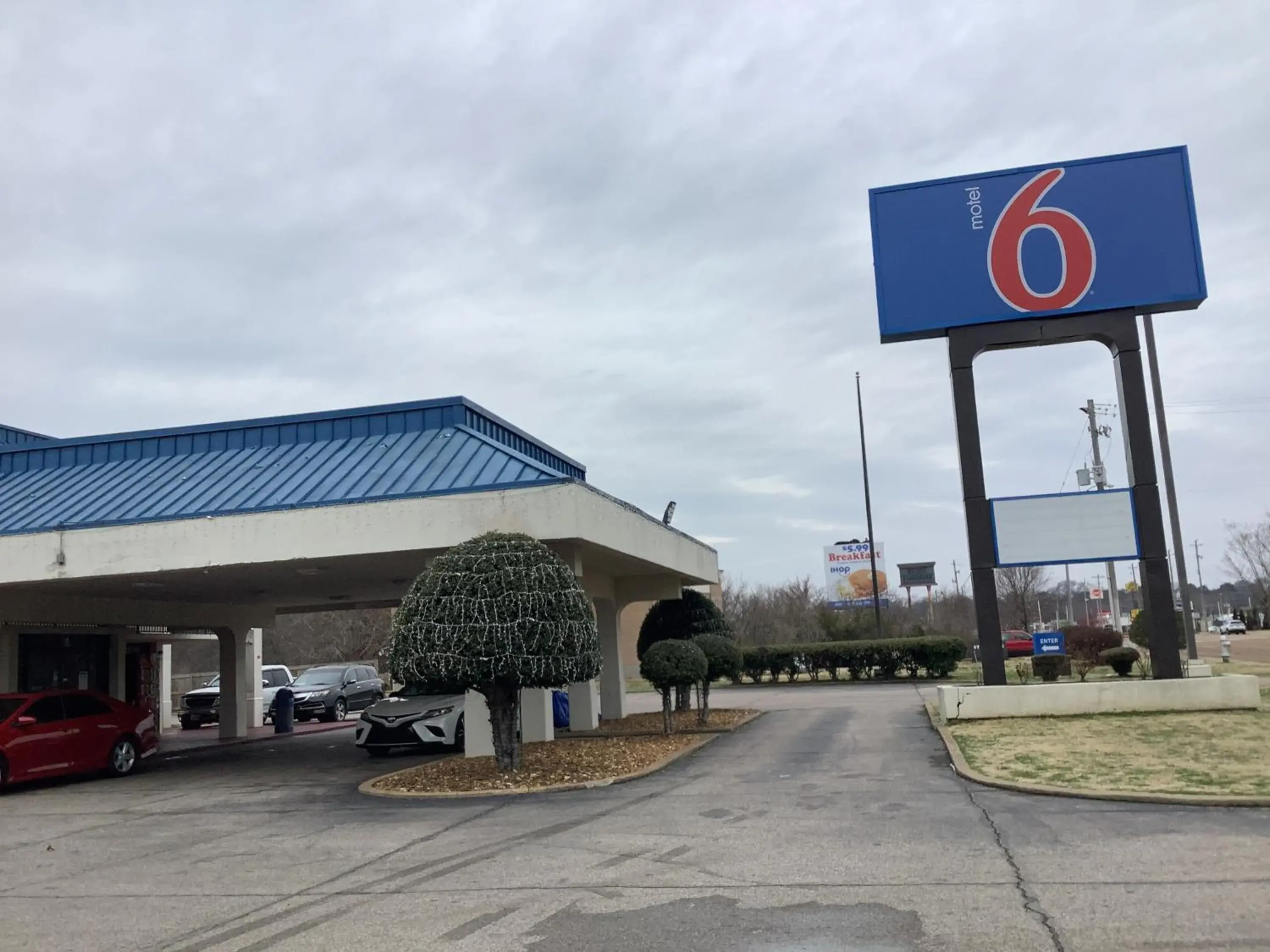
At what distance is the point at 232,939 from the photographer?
21.9ft

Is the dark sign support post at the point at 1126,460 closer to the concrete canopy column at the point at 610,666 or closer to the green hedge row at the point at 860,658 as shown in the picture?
the concrete canopy column at the point at 610,666

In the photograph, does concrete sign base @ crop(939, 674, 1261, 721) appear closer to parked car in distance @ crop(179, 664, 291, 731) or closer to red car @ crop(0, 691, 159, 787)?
red car @ crop(0, 691, 159, 787)

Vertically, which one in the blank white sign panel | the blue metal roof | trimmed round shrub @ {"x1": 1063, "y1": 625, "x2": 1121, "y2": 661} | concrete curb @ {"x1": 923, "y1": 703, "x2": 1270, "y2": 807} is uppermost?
the blue metal roof

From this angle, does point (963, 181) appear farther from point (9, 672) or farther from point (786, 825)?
point (9, 672)

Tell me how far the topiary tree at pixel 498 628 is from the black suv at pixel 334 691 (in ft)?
56.7

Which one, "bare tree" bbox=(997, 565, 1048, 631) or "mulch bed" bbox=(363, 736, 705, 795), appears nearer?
"mulch bed" bbox=(363, 736, 705, 795)

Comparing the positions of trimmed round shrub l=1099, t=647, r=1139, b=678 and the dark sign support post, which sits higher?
the dark sign support post

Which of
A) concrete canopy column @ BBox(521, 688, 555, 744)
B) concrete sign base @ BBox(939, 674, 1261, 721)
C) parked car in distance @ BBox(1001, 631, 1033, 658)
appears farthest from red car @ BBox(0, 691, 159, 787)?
parked car in distance @ BBox(1001, 631, 1033, 658)

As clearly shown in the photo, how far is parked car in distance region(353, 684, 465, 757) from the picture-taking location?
18.0 meters

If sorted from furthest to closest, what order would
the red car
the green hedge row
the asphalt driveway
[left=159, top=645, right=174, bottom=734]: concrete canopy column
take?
the green hedge row, [left=159, top=645, right=174, bottom=734]: concrete canopy column, the red car, the asphalt driveway

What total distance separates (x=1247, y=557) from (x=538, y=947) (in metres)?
83.0

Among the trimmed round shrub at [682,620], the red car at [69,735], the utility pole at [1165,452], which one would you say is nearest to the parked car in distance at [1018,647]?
the utility pole at [1165,452]

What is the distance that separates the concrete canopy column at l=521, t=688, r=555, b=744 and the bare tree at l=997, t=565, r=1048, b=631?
1647 inches

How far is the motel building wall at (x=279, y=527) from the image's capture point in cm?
1509
